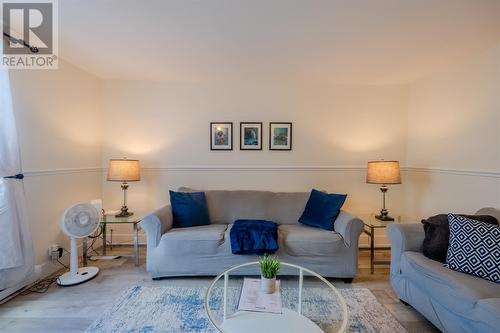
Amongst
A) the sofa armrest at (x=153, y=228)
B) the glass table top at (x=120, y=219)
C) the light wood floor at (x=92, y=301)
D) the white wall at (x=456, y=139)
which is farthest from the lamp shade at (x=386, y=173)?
the glass table top at (x=120, y=219)

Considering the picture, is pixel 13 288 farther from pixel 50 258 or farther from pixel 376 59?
pixel 376 59

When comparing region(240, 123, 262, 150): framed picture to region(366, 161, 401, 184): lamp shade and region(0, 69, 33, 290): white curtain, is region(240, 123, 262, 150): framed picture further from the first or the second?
region(0, 69, 33, 290): white curtain

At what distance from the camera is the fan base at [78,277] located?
2.46 metres

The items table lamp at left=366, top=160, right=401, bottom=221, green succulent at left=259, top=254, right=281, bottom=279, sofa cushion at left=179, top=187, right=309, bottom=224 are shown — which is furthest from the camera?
sofa cushion at left=179, top=187, right=309, bottom=224

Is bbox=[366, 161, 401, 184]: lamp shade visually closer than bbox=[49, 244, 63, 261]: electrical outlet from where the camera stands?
No

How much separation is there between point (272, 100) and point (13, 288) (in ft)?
11.1

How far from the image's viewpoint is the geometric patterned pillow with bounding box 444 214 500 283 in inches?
65.4

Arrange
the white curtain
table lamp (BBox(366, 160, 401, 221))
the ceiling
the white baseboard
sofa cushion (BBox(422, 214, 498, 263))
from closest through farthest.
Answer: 1. the ceiling
2. sofa cushion (BBox(422, 214, 498, 263))
3. the white curtain
4. the white baseboard
5. table lamp (BBox(366, 160, 401, 221))

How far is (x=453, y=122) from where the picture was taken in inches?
113

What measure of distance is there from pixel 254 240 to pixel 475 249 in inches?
66.0

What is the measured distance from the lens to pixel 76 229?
2549 mm

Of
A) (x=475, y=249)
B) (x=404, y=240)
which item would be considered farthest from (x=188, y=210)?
(x=475, y=249)

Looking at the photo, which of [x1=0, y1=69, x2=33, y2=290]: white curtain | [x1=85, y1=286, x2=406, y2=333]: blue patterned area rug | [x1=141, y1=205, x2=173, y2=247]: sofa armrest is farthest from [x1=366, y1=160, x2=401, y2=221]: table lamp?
[x1=0, y1=69, x2=33, y2=290]: white curtain

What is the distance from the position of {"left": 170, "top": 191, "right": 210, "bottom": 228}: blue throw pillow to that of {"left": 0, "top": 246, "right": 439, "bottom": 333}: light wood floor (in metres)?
0.59
